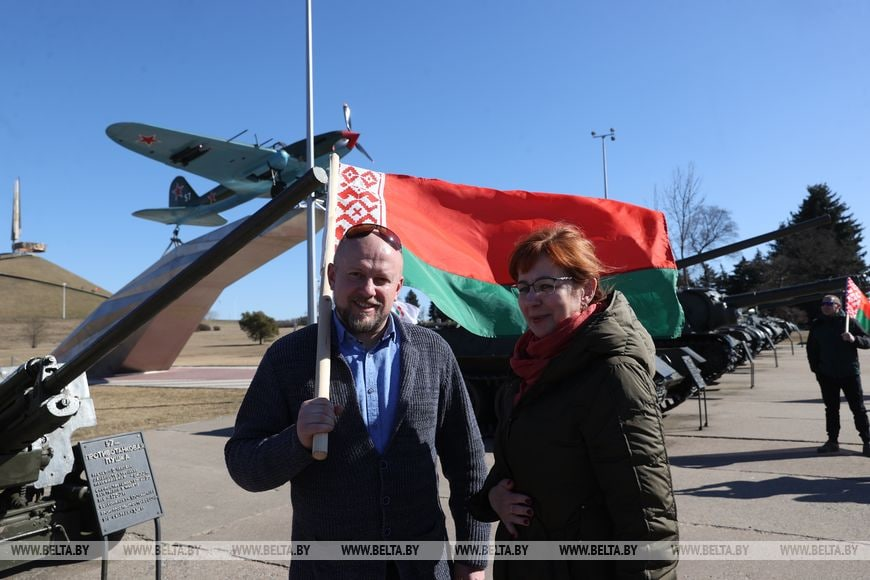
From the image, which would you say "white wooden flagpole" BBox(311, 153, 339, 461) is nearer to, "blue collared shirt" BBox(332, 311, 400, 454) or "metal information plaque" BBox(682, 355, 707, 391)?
"blue collared shirt" BBox(332, 311, 400, 454)

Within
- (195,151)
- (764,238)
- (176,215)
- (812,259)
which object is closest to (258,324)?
(176,215)

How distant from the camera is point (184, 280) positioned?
2.60 m

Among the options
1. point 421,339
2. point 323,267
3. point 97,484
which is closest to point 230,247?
point 323,267

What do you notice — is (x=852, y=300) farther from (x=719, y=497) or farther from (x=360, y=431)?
(x=360, y=431)

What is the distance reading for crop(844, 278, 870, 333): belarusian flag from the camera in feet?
25.8

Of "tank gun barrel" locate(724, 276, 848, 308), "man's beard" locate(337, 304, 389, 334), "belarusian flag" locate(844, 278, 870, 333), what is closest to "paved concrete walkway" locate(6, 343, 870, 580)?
"belarusian flag" locate(844, 278, 870, 333)

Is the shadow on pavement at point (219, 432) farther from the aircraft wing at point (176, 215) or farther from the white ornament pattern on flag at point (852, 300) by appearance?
the aircraft wing at point (176, 215)

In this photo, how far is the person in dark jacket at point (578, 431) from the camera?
1.70 m

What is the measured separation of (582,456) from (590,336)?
333mm

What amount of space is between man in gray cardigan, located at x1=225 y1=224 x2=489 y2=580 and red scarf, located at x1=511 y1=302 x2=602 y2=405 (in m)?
0.32

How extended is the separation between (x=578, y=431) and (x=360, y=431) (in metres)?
0.65

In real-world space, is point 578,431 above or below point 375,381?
below

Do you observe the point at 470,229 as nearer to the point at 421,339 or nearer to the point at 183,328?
the point at 421,339

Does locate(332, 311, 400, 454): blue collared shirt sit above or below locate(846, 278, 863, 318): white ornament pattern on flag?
below
